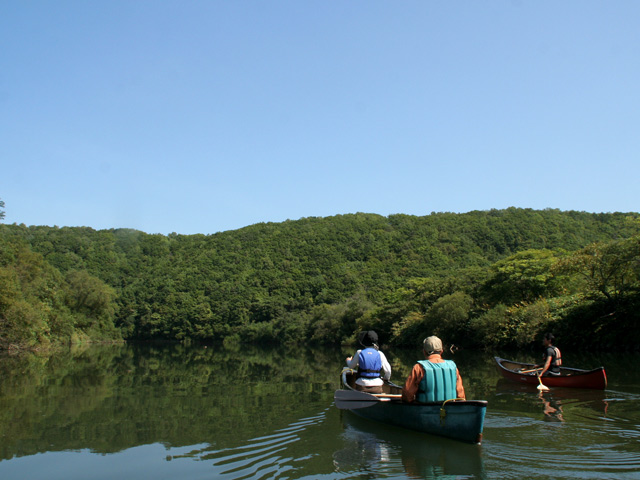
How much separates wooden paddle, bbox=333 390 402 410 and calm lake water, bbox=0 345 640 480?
0.32 meters

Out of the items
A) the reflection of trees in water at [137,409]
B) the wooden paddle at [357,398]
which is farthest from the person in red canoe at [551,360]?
the wooden paddle at [357,398]

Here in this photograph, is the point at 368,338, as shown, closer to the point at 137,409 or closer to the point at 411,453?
the point at 411,453

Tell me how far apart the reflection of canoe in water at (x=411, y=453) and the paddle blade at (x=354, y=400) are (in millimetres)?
486

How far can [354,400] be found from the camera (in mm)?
9016

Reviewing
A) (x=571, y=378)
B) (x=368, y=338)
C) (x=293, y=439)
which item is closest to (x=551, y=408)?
(x=571, y=378)

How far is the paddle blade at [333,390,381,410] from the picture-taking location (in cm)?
862

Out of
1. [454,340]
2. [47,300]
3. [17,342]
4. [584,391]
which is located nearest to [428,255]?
[454,340]

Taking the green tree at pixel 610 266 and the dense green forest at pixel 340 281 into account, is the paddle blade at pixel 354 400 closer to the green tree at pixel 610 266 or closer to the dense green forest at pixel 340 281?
the dense green forest at pixel 340 281

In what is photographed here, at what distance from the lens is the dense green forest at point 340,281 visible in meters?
29.5

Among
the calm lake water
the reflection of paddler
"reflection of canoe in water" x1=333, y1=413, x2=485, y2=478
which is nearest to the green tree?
the calm lake water

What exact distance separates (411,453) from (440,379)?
1093mm

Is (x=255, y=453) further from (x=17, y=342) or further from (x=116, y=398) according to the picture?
(x=17, y=342)

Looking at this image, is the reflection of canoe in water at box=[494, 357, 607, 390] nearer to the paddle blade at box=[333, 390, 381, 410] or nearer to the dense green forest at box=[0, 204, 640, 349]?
the paddle blade at box=[333, 390, 381, 410]

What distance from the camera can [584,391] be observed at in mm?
12070
